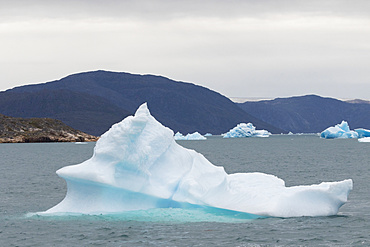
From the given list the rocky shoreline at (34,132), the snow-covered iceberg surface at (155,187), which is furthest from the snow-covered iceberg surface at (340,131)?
the snow-covered iceberg surface at (155,187)

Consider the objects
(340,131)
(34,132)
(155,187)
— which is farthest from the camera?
(340,131)

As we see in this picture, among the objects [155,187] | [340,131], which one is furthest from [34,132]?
[155,187]

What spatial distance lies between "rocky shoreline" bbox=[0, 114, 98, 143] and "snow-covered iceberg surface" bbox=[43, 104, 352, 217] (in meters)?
133

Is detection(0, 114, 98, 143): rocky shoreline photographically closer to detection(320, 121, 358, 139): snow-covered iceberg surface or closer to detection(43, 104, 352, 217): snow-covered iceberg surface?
detection(320, 121, 358, 139): snow-covered iceberg surface

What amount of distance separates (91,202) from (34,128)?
142 metres

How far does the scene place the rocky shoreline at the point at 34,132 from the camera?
149250mm

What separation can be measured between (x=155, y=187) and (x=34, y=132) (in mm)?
140178

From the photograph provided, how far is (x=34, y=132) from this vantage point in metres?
155

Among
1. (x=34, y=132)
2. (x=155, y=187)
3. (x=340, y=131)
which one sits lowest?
(x=155, y=187)

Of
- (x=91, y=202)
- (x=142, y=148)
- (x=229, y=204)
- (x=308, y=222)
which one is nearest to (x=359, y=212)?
(x=308, y=222)

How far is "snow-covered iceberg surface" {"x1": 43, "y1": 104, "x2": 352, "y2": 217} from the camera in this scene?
20.5 m

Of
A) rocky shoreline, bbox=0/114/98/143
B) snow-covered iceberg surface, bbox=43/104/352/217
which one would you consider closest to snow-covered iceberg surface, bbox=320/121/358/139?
rocky shoreline, bbox=0/114/98/143

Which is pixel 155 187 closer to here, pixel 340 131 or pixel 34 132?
pixel 34 132

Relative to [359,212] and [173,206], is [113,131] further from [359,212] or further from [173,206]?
[359,212]
